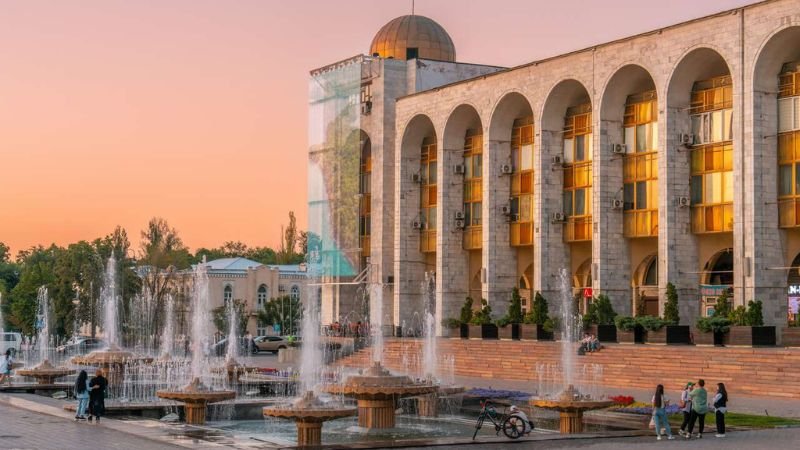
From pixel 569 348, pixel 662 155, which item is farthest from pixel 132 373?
pixel 662 155

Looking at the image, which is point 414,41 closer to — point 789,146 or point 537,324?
point 537,324

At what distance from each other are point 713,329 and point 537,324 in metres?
8.59

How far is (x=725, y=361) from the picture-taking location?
29.1 m

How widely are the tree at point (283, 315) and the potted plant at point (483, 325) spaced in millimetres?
29909

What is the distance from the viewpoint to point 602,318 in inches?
1467

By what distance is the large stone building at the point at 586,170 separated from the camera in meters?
34.5

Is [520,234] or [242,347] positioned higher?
[520,234]

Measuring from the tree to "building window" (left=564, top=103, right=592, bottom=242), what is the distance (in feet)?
104

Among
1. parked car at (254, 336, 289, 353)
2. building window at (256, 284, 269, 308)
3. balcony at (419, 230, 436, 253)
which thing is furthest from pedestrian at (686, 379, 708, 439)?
building window at (256, 284, 269, 308)

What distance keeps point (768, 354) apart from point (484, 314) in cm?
1571

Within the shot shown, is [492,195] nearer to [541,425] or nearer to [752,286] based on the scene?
[752,286]

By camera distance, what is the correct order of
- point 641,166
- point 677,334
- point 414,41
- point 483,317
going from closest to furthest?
1. point 677,334
2. point 641,166
3. point 483,317
4. point 414,41

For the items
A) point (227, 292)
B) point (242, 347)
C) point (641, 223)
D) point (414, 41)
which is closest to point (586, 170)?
point (641, 223)

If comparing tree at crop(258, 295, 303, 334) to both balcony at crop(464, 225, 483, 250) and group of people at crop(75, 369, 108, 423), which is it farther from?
group of people at crop(75, 369, 108, 423)
